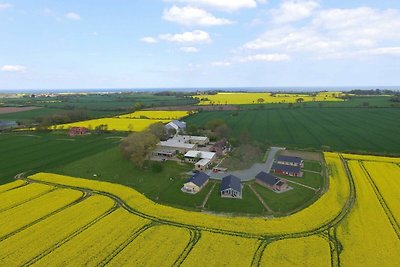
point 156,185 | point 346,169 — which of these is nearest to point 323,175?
point 346,169

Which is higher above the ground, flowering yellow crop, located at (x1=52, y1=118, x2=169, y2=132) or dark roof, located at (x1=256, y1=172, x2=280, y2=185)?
flowering yellow crop, located at (x1=52, y1=118, x2=169, y2=132)

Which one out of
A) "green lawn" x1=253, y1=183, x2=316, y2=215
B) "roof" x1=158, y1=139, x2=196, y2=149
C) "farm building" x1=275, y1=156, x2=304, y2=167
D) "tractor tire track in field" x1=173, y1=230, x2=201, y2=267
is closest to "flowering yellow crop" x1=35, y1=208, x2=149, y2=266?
"tractor tire track in field" x1=173, y1=230, x2=201, y2=267

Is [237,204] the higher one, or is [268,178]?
[268,178]

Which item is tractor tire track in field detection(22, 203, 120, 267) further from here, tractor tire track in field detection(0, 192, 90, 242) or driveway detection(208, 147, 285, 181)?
driveway detection(208, 147, 285, 181)

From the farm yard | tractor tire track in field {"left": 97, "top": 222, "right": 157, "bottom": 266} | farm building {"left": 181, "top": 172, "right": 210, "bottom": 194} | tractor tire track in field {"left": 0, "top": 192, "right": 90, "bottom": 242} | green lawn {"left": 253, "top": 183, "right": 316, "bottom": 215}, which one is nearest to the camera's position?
tractor tire track in field {"left": 97, "top": 222, "right": 157, "bottom": 266}

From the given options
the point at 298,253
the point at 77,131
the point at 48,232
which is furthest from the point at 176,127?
the point at 298,253

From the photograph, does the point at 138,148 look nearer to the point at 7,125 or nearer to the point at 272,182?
the point at 272,182
